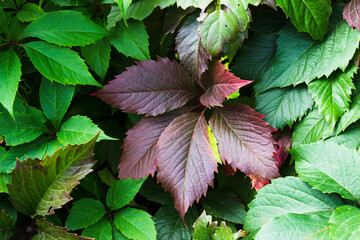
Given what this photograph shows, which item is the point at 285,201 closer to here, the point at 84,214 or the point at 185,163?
the point at 185,163

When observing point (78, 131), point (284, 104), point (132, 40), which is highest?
point (132, 40)

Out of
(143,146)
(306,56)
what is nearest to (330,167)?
(306,56)

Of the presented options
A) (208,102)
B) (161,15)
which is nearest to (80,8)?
(161,15)

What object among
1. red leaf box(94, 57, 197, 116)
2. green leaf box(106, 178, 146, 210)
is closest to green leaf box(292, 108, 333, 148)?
red leaf box(94, 57, 197, 116)

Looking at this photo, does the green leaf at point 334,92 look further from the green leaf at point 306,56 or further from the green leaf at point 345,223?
the green leaf at point 345,223

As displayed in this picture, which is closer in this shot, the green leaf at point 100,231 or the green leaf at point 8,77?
the green leaf at point 8,77

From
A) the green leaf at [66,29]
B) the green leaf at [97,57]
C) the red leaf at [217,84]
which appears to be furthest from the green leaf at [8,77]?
the red leaf at [217,84]

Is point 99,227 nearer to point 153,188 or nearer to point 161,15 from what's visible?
point 153,188
